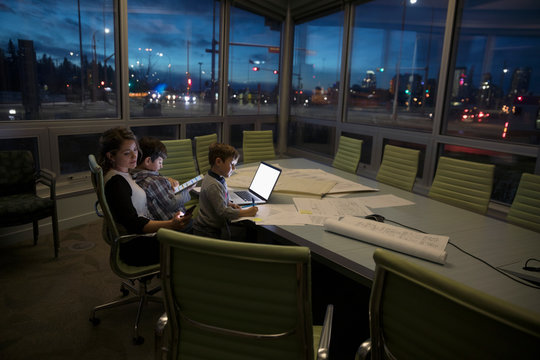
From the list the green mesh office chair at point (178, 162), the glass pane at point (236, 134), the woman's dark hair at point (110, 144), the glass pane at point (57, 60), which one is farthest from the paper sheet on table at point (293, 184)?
the glass pane at point (236, 134)

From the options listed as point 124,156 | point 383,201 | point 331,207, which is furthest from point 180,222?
point 383,201

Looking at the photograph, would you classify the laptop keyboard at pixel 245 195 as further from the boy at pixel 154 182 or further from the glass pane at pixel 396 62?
the glass pane at pixel 396 62

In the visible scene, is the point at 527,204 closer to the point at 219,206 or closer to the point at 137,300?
the point at 219,206

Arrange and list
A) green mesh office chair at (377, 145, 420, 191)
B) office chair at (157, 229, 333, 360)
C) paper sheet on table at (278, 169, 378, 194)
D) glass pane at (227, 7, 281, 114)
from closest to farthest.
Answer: office chair at (157, 229, 333, 360) < paper sheet on table at (278, 169, 378, 194) < green mesh office chair at (377, 145, 420, 191) < glass pane at (227, 7, 281, 114)

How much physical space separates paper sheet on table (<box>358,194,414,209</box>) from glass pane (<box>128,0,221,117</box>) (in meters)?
3.31

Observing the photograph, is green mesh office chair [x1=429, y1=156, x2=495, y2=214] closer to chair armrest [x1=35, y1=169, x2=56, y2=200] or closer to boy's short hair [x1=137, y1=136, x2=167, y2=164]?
boy's short hair [x1=137, y1=136, x2=167, y2=164]

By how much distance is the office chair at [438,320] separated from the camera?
2.53ft

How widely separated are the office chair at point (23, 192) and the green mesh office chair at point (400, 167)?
3.18 meters

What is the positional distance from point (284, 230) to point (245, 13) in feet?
16.1

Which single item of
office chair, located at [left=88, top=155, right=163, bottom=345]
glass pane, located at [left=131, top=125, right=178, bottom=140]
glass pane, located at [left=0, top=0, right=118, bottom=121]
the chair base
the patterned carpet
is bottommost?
the patterned carpet

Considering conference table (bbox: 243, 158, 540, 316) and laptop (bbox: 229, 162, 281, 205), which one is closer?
conference table (bbox: 243, 158, 540, 316)

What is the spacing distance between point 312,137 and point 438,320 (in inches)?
219

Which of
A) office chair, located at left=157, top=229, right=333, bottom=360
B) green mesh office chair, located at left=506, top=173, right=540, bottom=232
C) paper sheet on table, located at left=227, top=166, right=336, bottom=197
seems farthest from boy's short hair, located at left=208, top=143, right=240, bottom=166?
green mesh office chair, located at left=506, top=173, right=540, bottom=232

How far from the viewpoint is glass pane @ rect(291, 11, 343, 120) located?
5789 mm
